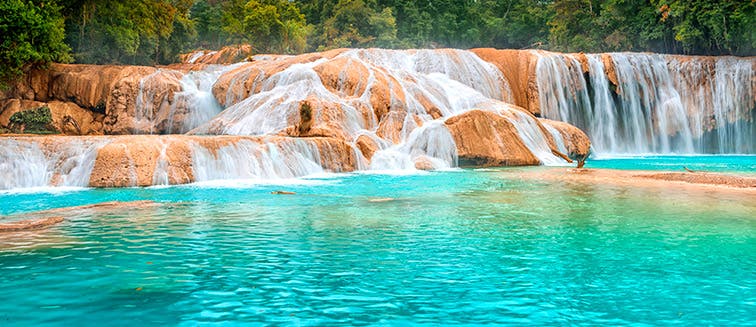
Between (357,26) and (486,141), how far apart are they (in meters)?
37.3

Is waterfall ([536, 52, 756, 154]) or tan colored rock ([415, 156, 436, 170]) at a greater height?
waterfall ([536, 52, 756, 154])

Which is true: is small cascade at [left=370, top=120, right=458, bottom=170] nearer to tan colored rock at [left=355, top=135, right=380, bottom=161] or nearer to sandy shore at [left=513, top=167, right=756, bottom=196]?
tan colored rock at [left=355, top=135, right=380, bottom=161]

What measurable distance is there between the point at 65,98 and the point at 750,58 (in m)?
32.2

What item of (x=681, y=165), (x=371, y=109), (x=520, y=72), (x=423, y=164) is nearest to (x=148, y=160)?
(x=423, y=164)

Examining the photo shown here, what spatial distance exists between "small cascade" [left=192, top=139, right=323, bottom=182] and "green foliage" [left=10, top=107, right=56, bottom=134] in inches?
431

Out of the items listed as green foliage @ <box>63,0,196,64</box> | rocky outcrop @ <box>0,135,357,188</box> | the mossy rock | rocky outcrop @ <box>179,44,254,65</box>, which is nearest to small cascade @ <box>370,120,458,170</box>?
rocky outcrop @ <box>0,135,357,188</box>

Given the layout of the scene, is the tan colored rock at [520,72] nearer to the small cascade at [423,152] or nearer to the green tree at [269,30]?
the small cascade at [423,152]

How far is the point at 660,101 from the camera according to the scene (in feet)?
107

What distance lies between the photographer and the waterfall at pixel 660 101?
31.5 m

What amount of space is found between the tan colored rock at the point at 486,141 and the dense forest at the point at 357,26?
15.7m

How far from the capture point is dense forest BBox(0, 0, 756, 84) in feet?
86.6

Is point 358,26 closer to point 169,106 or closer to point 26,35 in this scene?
point 169,106

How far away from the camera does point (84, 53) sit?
2950cm

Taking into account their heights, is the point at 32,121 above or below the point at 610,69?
below
